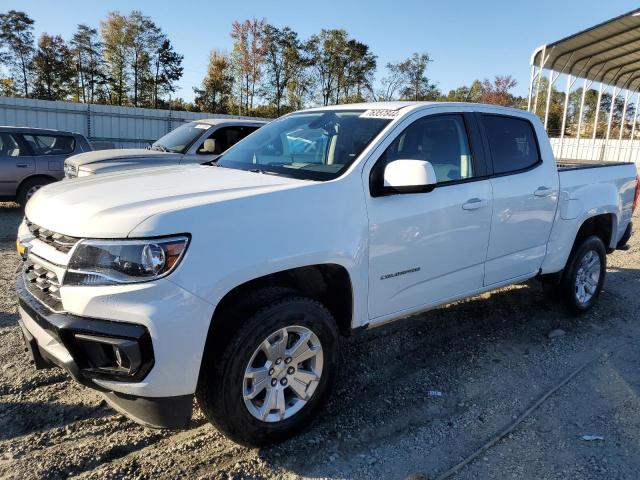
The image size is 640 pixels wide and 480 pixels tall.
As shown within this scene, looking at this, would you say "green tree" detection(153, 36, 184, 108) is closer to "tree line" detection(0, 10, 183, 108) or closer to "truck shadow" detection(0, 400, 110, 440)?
"tree line" detection(0, 10, 183, 108)

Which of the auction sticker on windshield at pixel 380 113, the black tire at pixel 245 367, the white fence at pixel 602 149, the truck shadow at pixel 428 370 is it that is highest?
the white fence at pixel 602 149

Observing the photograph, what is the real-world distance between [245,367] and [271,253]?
58 centimetres

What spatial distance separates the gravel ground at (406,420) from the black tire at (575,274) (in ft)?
1.38

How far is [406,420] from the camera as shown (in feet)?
10.3

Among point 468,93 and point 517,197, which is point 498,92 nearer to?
point 468,93

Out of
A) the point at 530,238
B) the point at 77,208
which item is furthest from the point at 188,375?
the point at 530,238

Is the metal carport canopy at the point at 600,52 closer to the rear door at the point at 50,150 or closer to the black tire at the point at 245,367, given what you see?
the rear door at the point at 50,150

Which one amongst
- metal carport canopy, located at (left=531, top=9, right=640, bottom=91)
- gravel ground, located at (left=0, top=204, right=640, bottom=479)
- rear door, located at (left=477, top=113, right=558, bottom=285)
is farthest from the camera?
metal carport canopy, located at (left=531, top=9, right=640, bottom=91)

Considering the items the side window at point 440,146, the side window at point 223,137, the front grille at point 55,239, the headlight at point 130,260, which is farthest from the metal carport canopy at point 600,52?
the front grille at point 55,239

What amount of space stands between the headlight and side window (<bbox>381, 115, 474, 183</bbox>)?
1.60 metres

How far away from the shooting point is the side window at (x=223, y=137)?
835 centimetres

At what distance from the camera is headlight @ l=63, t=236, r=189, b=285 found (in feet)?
7.32

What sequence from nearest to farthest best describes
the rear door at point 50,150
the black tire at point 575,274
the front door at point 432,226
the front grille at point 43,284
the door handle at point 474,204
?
the front grille at point 43,284, the front door at point 432,226, the door handle at point 474,204, the black tire at point 575,274, the rear door at point 50,150

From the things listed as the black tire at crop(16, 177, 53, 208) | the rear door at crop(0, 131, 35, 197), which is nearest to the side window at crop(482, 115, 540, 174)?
the black tire at crop(16, 177, 53, 208)
